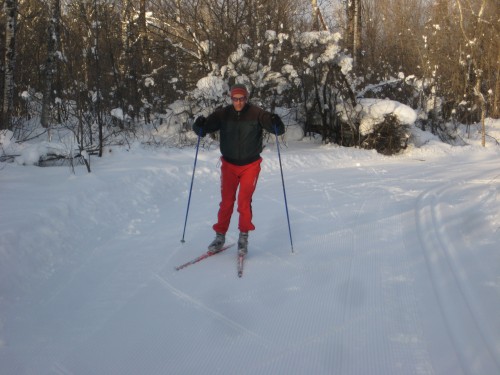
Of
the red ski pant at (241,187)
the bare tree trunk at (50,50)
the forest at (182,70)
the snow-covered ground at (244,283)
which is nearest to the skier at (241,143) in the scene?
the red ski pant at (241,187)

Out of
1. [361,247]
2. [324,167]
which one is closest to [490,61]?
[324,167]

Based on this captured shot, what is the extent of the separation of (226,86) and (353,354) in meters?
8.97

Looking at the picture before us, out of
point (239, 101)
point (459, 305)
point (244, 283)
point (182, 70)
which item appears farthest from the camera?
point (182, 70)

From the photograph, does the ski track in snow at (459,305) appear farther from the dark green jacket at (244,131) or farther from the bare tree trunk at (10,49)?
the bare tree trunk at (10,49)

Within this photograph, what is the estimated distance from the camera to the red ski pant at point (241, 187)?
170 inches

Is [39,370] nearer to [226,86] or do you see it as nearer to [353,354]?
[353,354]

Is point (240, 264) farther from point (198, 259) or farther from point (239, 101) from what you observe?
point (239, 101)

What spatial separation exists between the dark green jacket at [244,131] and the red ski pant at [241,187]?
7cm

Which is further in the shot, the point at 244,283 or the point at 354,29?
the point at 354,29

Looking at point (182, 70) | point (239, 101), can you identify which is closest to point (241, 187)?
point (239, 101)

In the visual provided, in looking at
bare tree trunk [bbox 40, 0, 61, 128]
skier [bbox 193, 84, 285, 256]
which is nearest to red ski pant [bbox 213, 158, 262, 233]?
skier [bbox 193, 84, 285, 256]

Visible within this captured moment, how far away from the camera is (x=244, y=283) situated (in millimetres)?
3707

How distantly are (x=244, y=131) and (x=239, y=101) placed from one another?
0.31 metres

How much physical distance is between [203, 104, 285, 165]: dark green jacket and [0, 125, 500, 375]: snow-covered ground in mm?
1078
